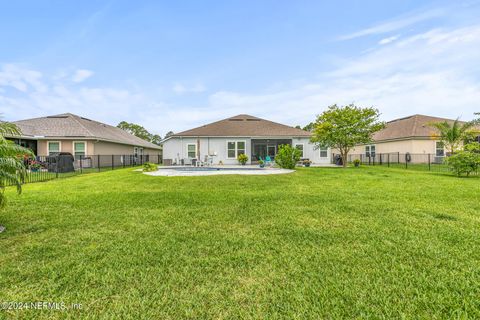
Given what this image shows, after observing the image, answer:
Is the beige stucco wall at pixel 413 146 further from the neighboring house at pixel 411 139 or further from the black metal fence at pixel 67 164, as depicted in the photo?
the black metal fence at pixel 67 164

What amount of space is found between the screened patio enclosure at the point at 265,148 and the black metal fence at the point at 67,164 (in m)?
12.7

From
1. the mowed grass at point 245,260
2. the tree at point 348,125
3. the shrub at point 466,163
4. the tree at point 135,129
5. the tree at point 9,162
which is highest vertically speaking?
the tree at point 135,129

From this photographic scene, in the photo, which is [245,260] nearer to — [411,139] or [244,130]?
[244,130]

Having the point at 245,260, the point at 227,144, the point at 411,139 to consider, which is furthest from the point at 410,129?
the point at 245,260

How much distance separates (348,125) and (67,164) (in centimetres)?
2015

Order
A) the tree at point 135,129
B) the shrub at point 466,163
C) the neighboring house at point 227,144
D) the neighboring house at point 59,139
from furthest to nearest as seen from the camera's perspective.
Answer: the tree at point 135,129, the neighboring house at point 227,144, the neighboring house at point 59,139, the shrub at point 466,163

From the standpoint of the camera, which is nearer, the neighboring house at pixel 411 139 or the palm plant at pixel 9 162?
the palm plant at pixel 9 162

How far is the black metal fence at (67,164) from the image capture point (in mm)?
12396

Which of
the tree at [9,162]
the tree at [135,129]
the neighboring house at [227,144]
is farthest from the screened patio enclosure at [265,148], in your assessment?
the tree at [135,129]

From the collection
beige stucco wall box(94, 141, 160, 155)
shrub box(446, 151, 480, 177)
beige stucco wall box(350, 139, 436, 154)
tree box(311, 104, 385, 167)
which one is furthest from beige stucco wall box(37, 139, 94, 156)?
beige stucco wall box(350, 139, 436, 154)

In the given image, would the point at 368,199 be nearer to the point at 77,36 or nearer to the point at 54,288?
the point at 54,288

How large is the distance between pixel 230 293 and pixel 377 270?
5.55 ft

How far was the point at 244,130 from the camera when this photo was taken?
2308cm

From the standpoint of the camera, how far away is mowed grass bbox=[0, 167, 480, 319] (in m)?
2.02
